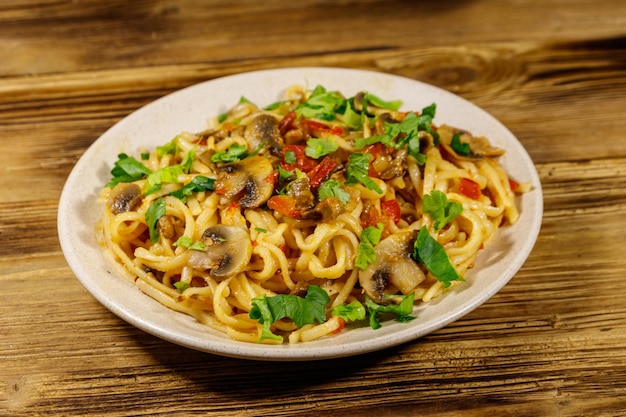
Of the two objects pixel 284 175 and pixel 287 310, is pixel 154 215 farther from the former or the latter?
pixel 287 310

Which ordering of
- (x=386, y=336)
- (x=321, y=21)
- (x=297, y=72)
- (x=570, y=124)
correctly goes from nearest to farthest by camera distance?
(x=386, y=336), (x=297, y=72), (x=570, y=124), (x=321, y=21)

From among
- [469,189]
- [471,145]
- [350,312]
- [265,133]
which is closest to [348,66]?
[471,145]

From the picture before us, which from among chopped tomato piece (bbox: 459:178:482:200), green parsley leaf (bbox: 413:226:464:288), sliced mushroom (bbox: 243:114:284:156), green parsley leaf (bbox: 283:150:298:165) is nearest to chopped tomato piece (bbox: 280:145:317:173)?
green parsley leaf (bbox: 283:150:298:165)

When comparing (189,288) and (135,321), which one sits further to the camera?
(189,288)

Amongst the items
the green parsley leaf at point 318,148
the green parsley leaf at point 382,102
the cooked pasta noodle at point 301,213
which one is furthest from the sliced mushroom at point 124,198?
the green parsley leaf at point 382,102

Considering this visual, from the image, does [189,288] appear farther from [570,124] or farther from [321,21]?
[321,21]

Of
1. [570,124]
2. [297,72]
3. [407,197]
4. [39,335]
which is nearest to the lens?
[39,335]

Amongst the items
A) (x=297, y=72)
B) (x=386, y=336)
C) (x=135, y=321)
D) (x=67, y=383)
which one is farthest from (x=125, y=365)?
(x=297, y=72)
